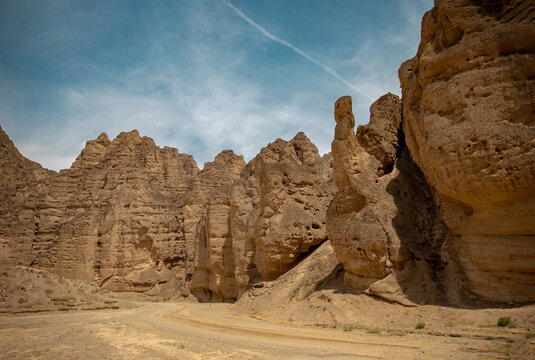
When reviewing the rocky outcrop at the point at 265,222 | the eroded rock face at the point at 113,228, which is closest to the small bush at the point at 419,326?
the rocky outcrop at the point at 265,222

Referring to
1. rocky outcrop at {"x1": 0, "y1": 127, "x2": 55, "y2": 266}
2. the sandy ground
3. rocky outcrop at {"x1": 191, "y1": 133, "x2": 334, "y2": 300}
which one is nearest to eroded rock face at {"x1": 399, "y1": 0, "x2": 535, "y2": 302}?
the sandy ground

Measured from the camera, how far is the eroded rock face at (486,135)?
808 centimetres

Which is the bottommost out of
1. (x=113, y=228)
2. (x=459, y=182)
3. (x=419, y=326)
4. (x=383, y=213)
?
(x=419, y=326)

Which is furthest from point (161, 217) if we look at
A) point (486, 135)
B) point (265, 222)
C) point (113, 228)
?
point (486, 135)

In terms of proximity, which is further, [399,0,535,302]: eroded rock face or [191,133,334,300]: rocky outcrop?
[191,133,334,300]: rocky outcrop

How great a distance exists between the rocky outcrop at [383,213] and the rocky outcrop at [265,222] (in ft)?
13.3

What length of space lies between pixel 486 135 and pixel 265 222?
10636 millimetres

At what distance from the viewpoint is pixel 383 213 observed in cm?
1144

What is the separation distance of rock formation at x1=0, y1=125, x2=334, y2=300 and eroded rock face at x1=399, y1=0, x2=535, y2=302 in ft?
28.3

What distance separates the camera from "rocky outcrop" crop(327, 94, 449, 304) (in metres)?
10.6

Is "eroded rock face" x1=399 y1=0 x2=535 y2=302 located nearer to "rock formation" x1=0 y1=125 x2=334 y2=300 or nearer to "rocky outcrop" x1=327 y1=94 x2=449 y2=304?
"rocky outcrop" x1=327 y1=94 x2=449 y2=304

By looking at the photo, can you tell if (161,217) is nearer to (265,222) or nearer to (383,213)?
(265,222)

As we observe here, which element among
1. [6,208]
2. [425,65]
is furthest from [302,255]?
[6,208]

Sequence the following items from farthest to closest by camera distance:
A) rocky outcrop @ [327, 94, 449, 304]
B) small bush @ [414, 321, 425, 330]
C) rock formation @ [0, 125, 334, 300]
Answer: rock formation @ [0, 125, 334, 300] → rocky outcrop @ [327, 94, 449, 304] → small bush @ [414, 321, 425, 330]
